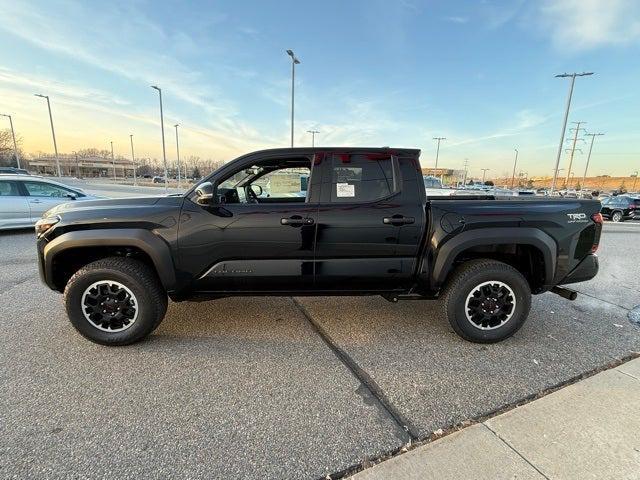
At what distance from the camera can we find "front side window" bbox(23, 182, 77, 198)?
899 centimetres

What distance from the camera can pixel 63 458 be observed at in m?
1.99

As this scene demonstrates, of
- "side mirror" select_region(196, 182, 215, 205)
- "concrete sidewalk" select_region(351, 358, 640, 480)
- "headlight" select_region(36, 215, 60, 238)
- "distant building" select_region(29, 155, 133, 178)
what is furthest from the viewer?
"distant building" select_region(29, 155, 133, 178)

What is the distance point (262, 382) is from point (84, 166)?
417 ft

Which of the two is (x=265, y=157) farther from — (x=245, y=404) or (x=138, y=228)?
(x=245, y=404)

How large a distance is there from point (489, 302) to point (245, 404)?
7.74ft

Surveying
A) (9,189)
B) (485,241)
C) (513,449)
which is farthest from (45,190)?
(513,449)

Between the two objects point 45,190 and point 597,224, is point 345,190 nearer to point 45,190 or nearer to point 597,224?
point 597,224

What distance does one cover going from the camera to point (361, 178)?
3.30 meters

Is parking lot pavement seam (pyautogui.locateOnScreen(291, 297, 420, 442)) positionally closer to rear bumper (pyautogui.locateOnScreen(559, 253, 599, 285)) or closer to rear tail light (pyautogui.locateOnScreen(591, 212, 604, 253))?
rear bumper (pyautogui.locateOnScreen(559, 253, 599, 285))

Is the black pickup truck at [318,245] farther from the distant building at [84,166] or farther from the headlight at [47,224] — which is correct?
the distant building at [84,166]

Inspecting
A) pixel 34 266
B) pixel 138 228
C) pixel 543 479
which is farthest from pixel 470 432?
pixel 34 266

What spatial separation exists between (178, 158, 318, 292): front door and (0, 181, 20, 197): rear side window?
27.9 feet

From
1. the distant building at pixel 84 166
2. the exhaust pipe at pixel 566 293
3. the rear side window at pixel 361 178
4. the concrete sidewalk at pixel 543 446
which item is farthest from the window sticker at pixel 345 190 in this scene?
the distant building at pixel 84 166

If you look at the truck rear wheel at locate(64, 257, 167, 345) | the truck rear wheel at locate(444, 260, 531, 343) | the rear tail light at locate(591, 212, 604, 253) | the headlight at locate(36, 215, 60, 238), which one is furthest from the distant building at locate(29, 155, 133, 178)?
the rear tail light at locate(591, 212, 604, 253)
